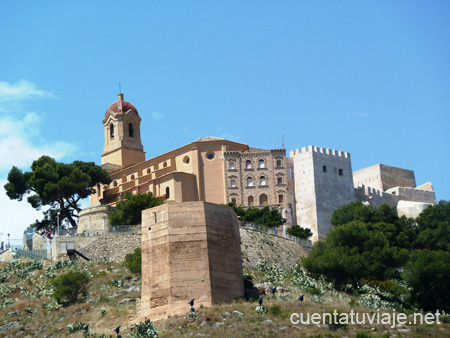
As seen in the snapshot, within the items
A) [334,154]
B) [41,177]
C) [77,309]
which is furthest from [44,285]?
[334,154]

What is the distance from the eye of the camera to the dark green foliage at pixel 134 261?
4331cm

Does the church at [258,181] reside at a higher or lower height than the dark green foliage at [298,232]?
higher

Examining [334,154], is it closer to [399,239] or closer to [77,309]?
[399,239]

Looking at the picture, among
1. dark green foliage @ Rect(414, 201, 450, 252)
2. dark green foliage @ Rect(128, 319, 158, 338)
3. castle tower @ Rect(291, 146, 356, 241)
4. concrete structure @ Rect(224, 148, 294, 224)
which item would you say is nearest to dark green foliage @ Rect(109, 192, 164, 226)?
concrete structure @ Rect(224, 148, 294, 224)

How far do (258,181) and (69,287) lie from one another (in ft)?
77.4

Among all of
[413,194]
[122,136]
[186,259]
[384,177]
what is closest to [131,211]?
[122,136]

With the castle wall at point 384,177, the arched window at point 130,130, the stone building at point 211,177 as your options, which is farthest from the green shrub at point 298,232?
the arched window at point 130,130

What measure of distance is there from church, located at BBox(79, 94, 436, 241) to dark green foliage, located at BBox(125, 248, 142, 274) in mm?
12818

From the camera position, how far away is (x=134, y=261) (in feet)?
144

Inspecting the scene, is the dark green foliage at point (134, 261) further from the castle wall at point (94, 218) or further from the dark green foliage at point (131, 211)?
the castle wall at point (94, 218)

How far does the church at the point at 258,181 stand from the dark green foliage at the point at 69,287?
15.4m

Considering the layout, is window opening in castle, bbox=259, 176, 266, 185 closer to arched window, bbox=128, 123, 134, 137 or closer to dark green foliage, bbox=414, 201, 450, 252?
dark green foliage, bbox=414, 201, 450, 252

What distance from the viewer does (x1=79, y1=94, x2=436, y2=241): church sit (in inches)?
2383

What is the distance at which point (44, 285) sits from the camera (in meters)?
43.4
